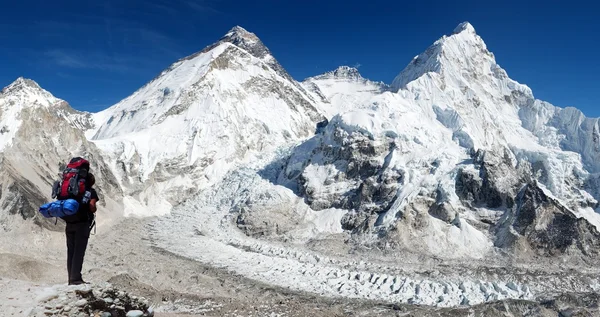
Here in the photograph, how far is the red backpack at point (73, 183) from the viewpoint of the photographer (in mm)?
10484

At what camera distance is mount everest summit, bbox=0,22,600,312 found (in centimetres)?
5319

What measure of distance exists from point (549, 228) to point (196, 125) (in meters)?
73.9

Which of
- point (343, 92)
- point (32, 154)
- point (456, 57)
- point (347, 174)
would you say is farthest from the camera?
point (343, 92)

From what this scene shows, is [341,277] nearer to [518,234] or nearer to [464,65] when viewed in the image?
[518,234]

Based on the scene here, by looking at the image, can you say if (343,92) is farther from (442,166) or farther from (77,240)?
(77,240)

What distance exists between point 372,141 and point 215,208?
95.6 ft

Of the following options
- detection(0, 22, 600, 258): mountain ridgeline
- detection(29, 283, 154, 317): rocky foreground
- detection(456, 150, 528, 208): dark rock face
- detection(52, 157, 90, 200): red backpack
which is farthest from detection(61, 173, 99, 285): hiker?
detection(456, 150, 528, 208): dark rock face

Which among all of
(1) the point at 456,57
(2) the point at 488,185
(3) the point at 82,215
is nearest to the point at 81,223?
(3) the point at 82,215

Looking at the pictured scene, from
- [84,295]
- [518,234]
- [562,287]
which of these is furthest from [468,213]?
[84,295]

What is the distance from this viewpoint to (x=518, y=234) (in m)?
53.6

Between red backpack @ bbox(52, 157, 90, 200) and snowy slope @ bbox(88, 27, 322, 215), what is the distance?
66.7 meters

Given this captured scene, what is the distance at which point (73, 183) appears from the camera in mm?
10516

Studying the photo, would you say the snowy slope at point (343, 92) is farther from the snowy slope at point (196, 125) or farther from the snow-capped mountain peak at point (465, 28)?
the snow-capped mountain peak at point (465, 28)

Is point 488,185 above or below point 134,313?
above
